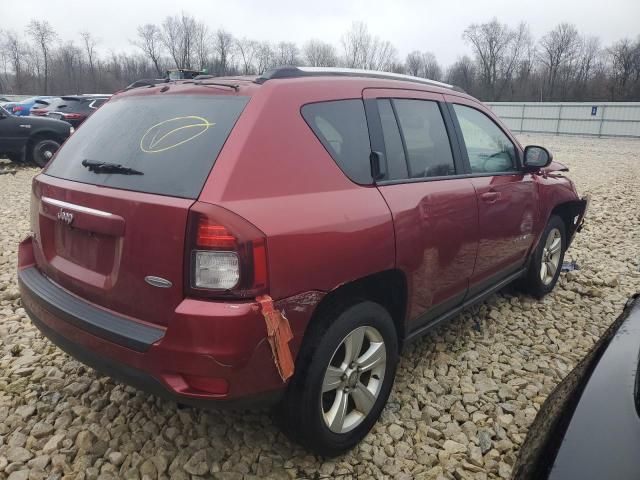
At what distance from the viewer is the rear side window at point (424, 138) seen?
2699 millimetres

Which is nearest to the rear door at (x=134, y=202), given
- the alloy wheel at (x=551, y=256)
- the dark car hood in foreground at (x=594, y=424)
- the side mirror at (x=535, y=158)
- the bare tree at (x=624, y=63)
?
the dark car hood in foreground at (x=594, y=424)

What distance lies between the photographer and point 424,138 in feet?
9.36

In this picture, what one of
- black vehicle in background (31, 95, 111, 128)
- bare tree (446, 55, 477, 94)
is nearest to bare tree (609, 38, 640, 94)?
bare tree (446, 55, 477, 94)

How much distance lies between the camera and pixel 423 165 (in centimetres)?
276

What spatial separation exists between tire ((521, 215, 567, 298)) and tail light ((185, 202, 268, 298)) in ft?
9.73

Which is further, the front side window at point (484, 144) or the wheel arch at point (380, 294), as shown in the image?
the front side window at point (484, 144)

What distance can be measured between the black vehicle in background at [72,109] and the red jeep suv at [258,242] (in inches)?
530

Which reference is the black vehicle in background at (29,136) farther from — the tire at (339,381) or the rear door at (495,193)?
the tire at (339,381)

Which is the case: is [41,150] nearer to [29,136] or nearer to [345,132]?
[29,136]

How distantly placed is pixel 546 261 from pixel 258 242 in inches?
133

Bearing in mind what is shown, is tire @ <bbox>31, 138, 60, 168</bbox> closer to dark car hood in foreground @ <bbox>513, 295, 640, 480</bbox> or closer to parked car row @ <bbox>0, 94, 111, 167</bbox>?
parked car row @ <bbox>0, 94, 111, 167</bbox>

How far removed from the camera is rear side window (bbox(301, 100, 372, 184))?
2.21 meters

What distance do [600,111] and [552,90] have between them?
109 feet

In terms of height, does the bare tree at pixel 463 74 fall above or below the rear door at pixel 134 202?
above
